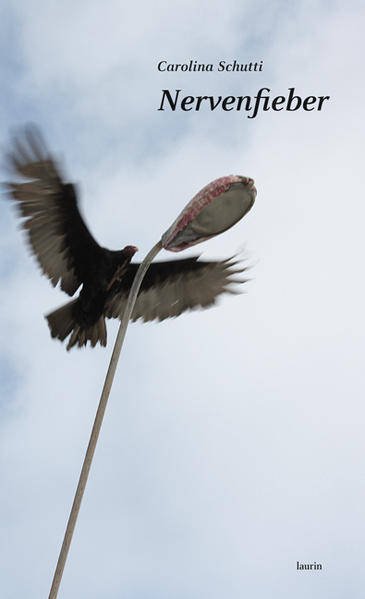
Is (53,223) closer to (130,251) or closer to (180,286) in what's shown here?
(130,251)

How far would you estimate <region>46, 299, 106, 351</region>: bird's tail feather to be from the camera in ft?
10.0

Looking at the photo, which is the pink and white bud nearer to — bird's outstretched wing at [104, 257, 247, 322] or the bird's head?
the bird's head

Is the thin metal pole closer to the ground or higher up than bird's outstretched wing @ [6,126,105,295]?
closer to the ground

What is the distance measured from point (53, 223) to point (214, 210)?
51.7 inches

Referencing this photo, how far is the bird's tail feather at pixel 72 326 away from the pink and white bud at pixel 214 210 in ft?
3.57

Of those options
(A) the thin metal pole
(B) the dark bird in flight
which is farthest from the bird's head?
(A) the thin metal pole

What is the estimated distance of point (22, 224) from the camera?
2951 millimetres

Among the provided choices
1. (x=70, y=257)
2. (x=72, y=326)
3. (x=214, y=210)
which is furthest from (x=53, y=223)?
(x=214, y=210)

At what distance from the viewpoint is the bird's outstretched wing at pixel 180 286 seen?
333 centimetres

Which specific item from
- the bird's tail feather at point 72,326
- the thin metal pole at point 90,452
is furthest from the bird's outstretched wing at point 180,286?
the thin metal pole at point 90,452

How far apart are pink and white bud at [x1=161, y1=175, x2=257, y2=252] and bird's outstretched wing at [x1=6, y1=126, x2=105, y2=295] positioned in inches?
40.3

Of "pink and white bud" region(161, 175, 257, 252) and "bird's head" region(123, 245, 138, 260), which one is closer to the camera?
"pink and white bud" region(161, 175, 257, 252)

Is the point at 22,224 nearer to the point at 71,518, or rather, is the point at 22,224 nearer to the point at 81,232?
the point at 81,232

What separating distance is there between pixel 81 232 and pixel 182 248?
1.16 metres
